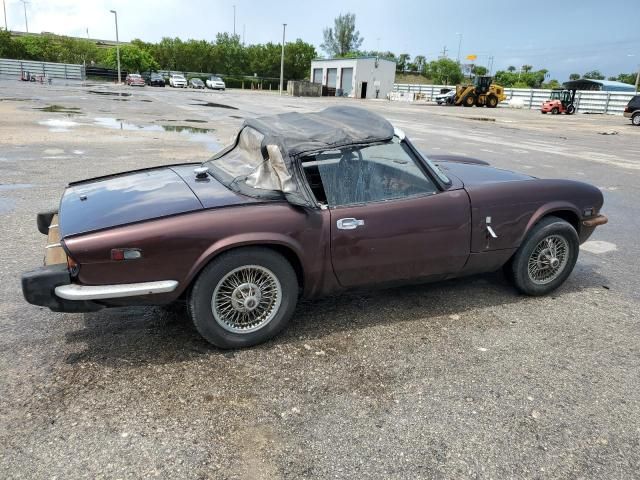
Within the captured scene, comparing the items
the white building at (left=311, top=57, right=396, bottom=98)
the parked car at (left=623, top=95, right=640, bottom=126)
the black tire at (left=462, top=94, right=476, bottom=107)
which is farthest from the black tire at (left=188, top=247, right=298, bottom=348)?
the white building at (left=311, top=57, right=396, bottom=98)

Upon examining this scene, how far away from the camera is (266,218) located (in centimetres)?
309

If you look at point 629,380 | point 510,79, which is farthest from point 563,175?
point 510,79

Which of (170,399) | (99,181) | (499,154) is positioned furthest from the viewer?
(499,154)

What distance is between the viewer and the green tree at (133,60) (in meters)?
75.2

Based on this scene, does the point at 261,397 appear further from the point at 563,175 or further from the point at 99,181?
the point at 563,175

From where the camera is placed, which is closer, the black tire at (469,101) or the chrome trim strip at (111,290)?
the chrome trim strip at (111,290)

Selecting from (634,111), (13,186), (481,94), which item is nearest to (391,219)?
(13,186)

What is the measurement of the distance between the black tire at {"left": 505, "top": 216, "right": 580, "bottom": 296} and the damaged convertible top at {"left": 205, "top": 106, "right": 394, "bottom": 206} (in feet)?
4.73

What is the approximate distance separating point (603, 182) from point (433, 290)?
7.16 meters

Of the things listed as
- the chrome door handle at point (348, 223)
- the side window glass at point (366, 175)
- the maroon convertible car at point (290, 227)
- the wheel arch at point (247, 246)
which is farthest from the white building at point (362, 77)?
the wheel arch at point (247, 246)

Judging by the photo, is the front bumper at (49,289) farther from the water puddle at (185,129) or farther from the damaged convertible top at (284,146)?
the water puddle at (185,129)

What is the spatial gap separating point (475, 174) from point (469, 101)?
139ft

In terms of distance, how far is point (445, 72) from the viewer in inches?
3898

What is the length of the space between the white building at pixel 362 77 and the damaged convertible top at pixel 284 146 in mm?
63019
